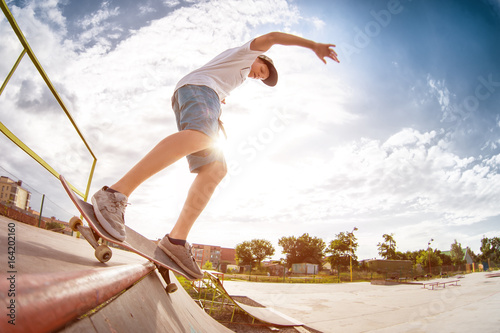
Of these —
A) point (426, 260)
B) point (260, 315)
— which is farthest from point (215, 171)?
point (426, 260)

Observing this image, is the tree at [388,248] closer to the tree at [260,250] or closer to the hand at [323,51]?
the tree at [260,250]

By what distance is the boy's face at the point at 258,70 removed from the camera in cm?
224

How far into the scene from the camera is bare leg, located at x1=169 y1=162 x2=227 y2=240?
1.73 m

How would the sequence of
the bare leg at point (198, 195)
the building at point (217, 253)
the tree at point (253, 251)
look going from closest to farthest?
1. the bare leg at point (198, 195)
2. the tree at point (253, 251)
3. the building at point (217, 253)

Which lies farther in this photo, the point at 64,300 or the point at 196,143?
the point at 196,143

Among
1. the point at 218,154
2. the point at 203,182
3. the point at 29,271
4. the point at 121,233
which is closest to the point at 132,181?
the point at 121,233

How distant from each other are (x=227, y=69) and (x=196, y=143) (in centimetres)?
78

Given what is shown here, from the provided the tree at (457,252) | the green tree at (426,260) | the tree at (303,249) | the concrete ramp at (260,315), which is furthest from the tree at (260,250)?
the concrete ramp at (260,315)

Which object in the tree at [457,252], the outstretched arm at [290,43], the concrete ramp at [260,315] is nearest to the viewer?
the outstretched arm at [290,43]

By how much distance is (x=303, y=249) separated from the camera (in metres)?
52.8

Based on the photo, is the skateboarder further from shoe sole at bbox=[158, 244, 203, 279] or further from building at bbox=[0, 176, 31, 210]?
building at bbox=[0, 176, 31, 210]

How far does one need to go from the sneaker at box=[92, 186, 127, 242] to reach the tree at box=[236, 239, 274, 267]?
56.6m

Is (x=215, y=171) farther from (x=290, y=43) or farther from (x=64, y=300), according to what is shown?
(x=64, y=300)

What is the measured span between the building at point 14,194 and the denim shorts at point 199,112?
75.6 inches
